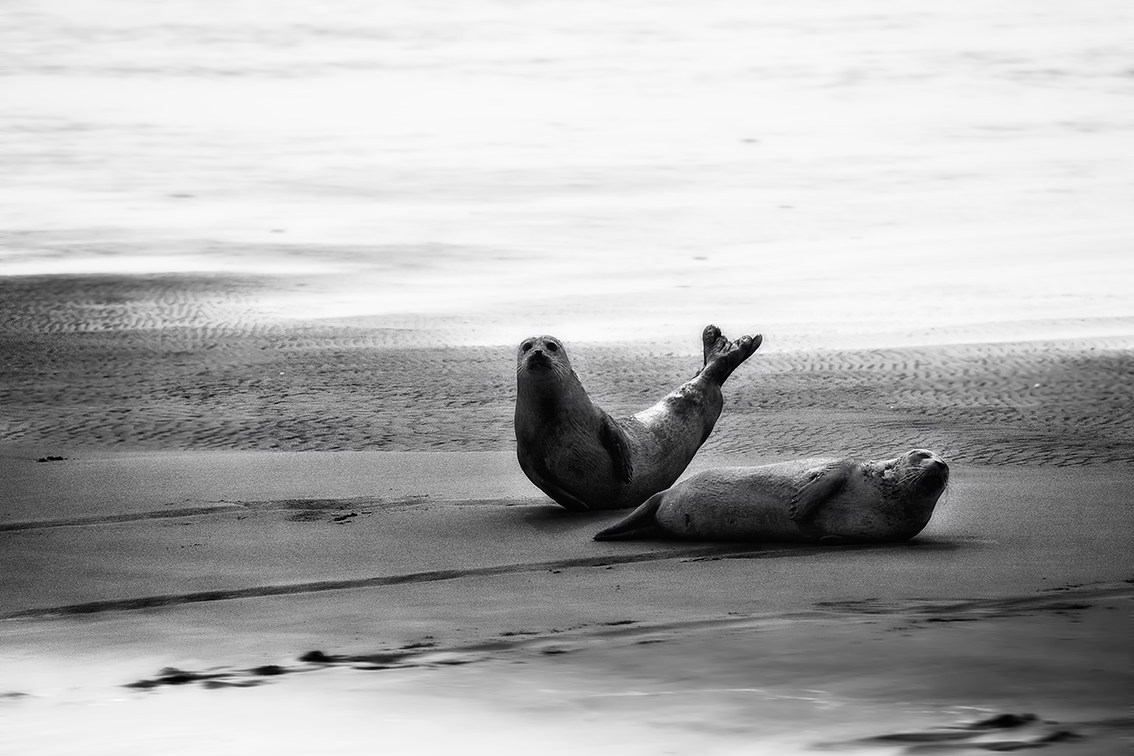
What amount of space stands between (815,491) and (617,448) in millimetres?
1039

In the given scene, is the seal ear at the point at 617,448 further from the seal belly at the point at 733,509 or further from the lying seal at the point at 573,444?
the seal belly at the point at 733,509

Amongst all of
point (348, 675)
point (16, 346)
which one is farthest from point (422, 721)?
point (16, 346)

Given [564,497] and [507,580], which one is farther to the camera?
[564,497]

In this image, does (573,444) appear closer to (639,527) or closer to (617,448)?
(617,448)

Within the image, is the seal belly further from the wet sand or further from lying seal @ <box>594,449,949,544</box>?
the wet sand

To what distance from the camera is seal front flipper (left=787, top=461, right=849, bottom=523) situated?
20.5ft

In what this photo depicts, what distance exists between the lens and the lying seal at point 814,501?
6.23 metres

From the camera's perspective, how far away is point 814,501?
625 centimetres

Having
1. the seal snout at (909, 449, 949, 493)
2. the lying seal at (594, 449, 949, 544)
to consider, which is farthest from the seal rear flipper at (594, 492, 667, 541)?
the seal snout at (909, 449, 949, 493)

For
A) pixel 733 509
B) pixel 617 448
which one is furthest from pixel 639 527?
pixel 617 448

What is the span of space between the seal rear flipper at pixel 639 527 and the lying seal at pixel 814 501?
81 mm

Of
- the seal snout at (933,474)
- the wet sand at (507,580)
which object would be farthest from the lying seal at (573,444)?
the seal snout at (933,474)

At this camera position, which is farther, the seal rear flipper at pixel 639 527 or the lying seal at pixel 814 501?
the seal rear flipper at pixel 639 527

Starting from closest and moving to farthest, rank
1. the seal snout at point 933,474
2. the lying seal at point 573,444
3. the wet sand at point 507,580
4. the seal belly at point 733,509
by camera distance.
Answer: the wet sand at point 507,580
the seal snout at point 933,474
the seal belly at point 733,509
the lying seal at point 573,444
